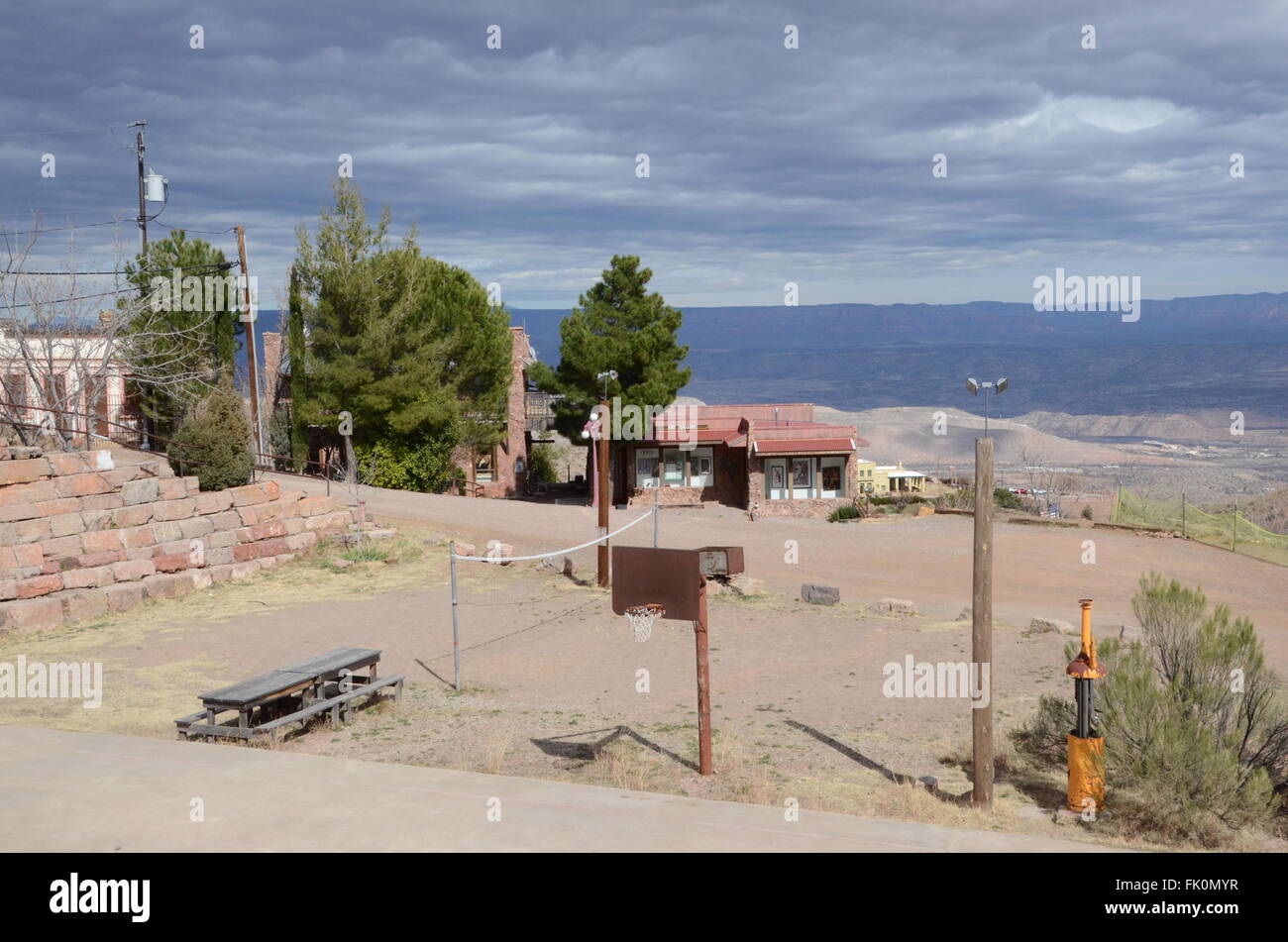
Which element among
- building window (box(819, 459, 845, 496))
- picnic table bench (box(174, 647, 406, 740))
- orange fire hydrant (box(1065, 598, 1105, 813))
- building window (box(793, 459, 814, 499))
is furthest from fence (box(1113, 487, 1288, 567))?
picnic table bench (box(174, 647, 406, 740))

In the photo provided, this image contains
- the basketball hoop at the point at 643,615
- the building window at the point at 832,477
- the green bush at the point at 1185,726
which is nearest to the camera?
the green bush at the point at 1185,726

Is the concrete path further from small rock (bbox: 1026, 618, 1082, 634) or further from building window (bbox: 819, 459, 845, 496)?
building window (bbox: 819, 459, 845, 496)

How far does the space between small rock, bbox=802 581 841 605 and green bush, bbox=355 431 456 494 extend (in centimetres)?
2391

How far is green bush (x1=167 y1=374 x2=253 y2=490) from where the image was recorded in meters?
22.9

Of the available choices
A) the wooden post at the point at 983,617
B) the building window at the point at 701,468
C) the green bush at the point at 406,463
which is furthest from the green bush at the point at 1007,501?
the wooden post at the point at 983,617

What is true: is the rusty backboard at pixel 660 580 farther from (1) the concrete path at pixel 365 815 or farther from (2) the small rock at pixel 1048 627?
(2) the small rock at pixel 1048 627

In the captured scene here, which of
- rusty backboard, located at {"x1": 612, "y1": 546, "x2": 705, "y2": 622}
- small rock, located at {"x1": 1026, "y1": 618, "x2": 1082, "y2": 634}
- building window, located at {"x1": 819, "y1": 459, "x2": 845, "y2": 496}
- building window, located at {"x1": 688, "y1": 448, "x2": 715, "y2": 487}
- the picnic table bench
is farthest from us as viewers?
building window, located at {"x1": 688, "y1": 448, "x2": 715, "y2": 487}

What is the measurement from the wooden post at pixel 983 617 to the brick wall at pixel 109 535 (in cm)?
1506

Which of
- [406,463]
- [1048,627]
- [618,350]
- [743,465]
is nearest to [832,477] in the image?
[743,465]

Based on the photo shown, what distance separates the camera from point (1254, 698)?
10.2m

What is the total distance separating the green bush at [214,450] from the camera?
22.9m

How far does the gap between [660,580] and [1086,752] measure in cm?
401
